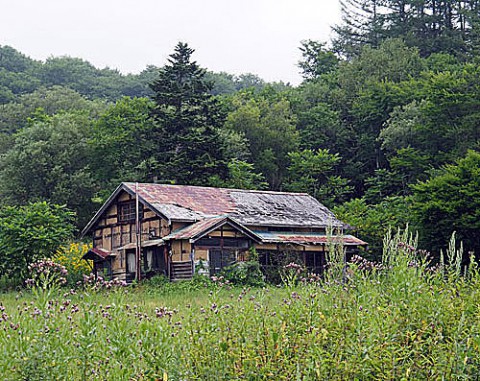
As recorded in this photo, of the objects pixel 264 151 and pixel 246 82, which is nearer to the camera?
pixel 264 151

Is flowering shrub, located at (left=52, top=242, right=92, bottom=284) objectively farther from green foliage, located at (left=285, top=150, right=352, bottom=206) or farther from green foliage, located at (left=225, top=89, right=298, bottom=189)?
green foliage, located at (left=225, top=89, right=298, bottom=189)

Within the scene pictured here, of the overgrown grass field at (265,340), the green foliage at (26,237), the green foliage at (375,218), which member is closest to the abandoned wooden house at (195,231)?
the green foliage at (375,218)

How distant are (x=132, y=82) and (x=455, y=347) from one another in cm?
7197

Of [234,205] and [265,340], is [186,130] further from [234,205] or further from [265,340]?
[265,340]

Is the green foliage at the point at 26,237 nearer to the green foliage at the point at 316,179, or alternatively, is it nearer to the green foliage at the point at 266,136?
the green foliage at the point at 316,179

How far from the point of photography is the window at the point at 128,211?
3261cm

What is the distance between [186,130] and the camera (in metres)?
44.1

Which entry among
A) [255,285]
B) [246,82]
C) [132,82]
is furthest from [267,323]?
[246,82]

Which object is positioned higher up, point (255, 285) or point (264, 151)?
point (264, 151)

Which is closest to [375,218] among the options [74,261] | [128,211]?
[128,211]

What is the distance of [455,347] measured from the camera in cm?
616

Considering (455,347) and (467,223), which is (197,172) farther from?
(455,347)

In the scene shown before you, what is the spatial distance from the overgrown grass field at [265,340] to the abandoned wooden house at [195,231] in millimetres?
20707

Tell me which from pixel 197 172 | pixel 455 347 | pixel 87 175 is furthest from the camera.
Result: pixel 87 175
